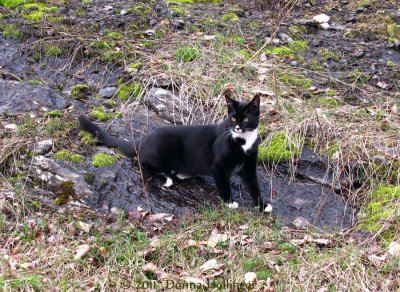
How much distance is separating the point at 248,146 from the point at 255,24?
127 inches

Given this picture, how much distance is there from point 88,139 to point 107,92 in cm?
111

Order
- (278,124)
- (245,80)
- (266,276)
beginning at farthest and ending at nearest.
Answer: (245,80), (278,124), (266,276)

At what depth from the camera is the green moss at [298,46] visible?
688 centimetres

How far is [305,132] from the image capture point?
203 inches

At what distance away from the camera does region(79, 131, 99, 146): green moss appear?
497 centimetres

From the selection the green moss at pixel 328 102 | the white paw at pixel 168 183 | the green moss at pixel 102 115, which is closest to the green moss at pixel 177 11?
the green moss at pixel 102 115

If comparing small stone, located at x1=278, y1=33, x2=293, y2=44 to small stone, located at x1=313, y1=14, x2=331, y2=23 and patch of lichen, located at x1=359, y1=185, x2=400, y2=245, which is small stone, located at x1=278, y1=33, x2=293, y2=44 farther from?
patch of lichen, located at x1=359, y1=185, x2=400, y2=245

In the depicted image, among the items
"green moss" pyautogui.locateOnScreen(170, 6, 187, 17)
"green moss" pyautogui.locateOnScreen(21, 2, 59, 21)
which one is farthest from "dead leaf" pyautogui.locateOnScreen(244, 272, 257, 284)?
"green moss" pyautogui.locateOnScreen(21, 2, 59, 21)

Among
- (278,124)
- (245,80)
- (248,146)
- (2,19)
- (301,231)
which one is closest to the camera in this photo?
(301,231)

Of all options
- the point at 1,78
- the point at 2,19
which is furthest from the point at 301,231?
the point at 2,19

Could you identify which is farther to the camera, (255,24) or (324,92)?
(255,24)

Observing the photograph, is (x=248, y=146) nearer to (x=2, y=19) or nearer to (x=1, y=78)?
(x=1, y=78)

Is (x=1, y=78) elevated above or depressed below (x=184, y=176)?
above

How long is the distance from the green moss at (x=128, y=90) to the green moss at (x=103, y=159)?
44.0 inches
